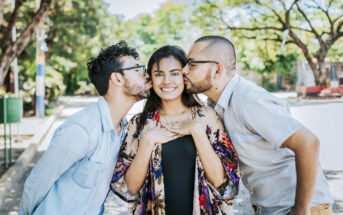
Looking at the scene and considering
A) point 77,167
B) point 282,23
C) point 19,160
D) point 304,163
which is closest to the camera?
point 304,163

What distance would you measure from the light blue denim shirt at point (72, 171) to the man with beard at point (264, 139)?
83cm

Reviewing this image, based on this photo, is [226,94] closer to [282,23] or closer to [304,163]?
[304,163]

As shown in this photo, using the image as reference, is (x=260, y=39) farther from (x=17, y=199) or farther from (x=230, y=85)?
(x=230, y=85)

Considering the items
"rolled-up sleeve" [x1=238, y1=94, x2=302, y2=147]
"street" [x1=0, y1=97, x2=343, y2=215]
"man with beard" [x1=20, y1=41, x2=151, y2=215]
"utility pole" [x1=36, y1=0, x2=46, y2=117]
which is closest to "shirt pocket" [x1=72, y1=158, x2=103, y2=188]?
"man with beard" [x1=20, y1=41, x2=151, y2=215]

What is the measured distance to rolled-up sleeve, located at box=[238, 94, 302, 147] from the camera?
74.7 inches

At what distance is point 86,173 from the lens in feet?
7.04

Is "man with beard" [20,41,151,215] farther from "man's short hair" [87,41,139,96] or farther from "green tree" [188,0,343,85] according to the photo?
"green tree" [188,0,343,85]

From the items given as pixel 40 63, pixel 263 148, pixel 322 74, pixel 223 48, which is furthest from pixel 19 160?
pixel 322 74

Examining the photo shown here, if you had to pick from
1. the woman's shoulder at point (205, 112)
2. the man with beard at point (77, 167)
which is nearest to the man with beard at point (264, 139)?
the woman's shoulder at point (205, 112)

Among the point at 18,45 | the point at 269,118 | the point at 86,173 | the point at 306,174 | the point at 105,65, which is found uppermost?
the point at 18,45

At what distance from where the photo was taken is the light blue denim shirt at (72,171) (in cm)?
207

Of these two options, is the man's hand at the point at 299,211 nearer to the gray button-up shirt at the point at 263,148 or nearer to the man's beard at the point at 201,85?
the gray button-up shirt at the point at 263,148

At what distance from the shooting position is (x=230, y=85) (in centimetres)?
228

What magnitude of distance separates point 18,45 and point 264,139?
7.68 metres
